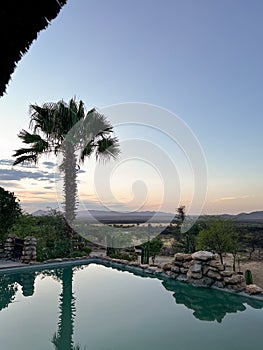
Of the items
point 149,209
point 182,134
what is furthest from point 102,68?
point 149,209

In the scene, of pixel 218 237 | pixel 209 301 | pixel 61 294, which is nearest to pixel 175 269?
pixel 218 237

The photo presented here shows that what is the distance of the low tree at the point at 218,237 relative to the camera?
34.2 ft

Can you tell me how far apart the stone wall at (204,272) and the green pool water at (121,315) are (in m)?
0.31

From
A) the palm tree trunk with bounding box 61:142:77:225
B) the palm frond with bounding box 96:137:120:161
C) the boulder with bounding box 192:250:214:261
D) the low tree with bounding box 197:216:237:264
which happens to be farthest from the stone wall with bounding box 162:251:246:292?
the palm frond with bounding box 96:137:120:161

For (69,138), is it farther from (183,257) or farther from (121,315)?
(121,315)

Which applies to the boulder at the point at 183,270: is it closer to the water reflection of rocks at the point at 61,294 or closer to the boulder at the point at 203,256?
the boulder at the point at 203,256

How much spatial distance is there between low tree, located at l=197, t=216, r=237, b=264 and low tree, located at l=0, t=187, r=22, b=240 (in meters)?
6.38

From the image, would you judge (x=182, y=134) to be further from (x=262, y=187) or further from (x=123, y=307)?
(x=123, y=307)

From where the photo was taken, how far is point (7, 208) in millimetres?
10180

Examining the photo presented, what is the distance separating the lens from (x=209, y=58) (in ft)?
34.6

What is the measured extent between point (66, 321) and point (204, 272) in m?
4.49

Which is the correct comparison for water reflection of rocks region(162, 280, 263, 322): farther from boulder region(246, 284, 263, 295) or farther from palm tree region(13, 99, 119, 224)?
palm tree region(13, 99, 119, 224)

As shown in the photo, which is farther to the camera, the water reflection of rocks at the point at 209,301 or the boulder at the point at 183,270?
the boulder at the point at 183,270

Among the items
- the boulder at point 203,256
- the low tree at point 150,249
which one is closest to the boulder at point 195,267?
the boulder at point 203,256
